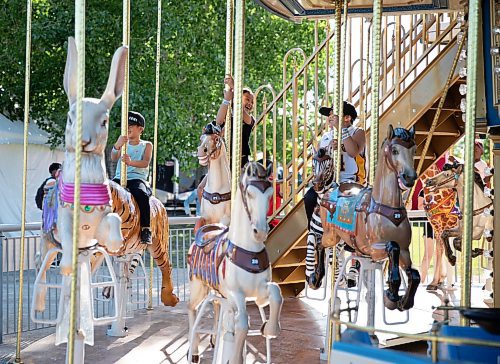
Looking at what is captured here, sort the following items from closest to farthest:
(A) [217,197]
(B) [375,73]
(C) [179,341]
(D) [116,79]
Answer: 1. (B) [375,73]
2. (D) [116,79]
3. (A) [217,197]
4. (C) [179,341]

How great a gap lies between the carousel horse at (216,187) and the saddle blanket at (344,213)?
2.95 feet

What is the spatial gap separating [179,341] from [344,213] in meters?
2.15

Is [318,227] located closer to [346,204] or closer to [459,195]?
[346,204]

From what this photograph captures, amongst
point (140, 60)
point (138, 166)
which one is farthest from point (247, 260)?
point (140, 60)

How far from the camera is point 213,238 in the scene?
508 cm

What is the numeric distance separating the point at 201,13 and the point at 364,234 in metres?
11.7

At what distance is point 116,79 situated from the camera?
16.8ft

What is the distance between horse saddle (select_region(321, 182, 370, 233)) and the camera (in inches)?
221

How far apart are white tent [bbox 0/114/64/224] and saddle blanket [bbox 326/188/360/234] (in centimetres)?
932

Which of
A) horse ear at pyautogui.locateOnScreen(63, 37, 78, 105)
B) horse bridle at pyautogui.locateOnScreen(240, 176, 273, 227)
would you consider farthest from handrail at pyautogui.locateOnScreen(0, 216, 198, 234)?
A: horse bridle at pyautogui.locateOnScreen(240, 176, 273, 227)

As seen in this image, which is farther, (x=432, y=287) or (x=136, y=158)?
(x=432, y=287)

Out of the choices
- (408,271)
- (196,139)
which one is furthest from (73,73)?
(196,139)

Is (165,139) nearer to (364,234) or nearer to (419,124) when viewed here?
(419,124)

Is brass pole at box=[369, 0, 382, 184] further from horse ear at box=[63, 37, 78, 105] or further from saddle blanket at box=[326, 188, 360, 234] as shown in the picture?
horse ear at box=[63, 37, 78, 105]
